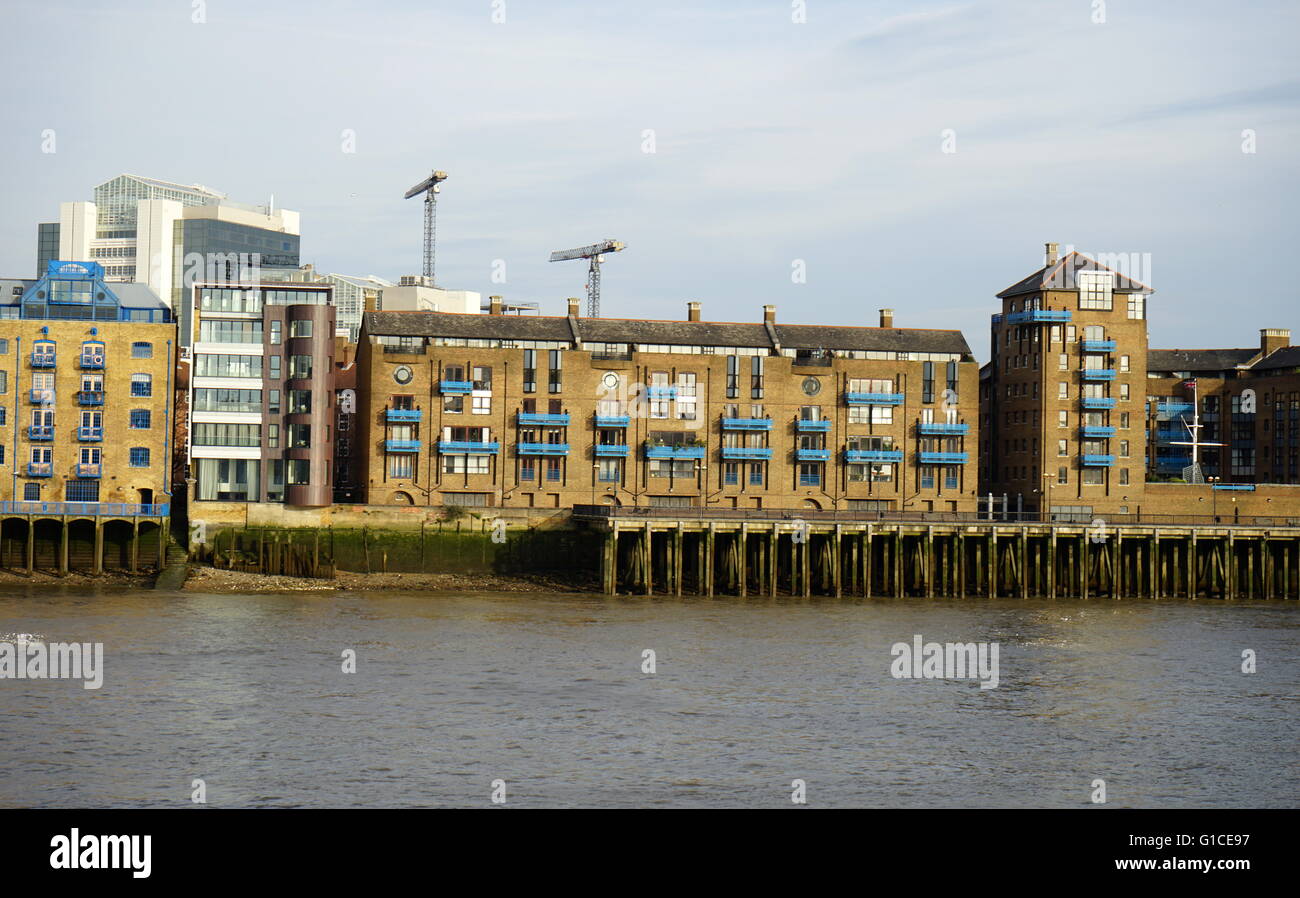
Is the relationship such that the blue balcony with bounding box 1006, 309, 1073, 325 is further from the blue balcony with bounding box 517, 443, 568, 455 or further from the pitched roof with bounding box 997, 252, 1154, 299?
the blue balcony with bounding box 517, 443, 568, 455

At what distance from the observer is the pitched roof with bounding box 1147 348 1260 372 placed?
4963 inches

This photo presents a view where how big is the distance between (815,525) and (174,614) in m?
35.8

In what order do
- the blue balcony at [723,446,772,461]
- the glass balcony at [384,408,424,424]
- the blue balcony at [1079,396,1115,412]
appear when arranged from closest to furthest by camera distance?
the glass balcony at [384,408,424,424]
the blue balcony at [723,446,772,461]
the blue balcony at [1079,396,1115,412]

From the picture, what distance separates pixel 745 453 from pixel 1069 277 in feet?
87.2

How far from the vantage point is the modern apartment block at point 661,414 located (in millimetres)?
94750

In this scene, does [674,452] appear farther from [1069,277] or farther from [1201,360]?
[1201,360]

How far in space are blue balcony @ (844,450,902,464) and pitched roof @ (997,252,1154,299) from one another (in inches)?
631

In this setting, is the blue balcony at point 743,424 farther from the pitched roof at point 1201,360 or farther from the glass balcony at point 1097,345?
the pitched roof at point 1201,360

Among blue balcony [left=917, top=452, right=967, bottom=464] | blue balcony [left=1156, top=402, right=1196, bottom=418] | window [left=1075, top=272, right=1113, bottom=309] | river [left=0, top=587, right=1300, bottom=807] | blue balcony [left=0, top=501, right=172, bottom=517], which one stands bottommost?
river [left=0, top=587, right=1300, bottom=807]

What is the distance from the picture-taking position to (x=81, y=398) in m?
89.1

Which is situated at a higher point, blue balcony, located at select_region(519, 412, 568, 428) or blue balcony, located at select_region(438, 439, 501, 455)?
blue balcony, located at select_region(519, 412, 568, 428)

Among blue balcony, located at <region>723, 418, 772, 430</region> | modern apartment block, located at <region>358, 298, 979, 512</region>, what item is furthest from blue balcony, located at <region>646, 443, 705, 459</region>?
blue balcony, located at <region>723, 418, 772, 430</region>

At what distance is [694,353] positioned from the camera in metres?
98.5
